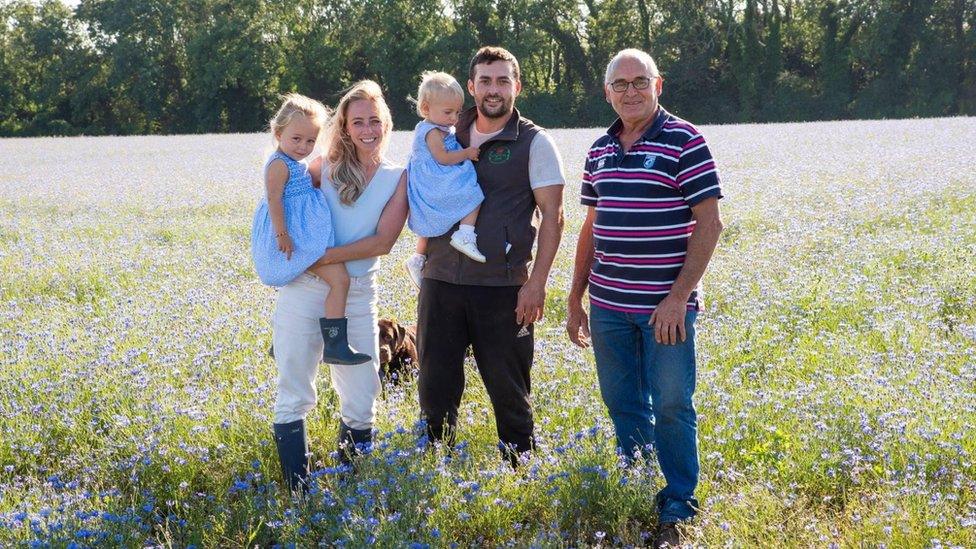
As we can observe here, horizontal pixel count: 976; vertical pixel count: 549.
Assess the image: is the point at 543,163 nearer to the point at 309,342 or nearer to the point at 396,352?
the point at 309,342

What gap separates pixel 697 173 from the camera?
10.9 feet

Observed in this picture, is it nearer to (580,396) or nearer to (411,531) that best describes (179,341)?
(580,396)

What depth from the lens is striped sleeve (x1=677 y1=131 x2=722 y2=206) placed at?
3311 mm

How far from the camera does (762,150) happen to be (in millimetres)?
19266

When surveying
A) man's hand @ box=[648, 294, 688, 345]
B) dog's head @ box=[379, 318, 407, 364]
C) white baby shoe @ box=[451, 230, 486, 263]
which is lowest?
dog's head @ box=[379, 318, 407, 364]

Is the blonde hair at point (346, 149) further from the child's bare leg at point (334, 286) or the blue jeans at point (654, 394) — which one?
the blue jeans at point (654, 394)

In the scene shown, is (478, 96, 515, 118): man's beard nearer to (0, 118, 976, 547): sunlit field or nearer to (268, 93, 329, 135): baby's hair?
(268, 93, 329, 135): baby's hair

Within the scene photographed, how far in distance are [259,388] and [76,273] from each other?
15.5 ft

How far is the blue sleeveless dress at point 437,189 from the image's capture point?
12.8 feet

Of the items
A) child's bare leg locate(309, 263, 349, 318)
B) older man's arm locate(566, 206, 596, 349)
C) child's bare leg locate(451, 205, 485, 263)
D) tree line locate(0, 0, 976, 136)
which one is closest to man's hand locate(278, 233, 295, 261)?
child's bare leg locate(309, 263, 349, 318)

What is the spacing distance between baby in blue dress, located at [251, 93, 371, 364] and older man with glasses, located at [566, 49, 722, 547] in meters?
1.14

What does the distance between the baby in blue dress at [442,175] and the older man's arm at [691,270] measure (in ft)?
3.05

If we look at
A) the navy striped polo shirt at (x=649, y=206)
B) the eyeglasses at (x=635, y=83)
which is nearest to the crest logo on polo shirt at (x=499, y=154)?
the navy striped polo shirt at (x=649, y=206)

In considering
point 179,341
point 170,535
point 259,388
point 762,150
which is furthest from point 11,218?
point 762,150
